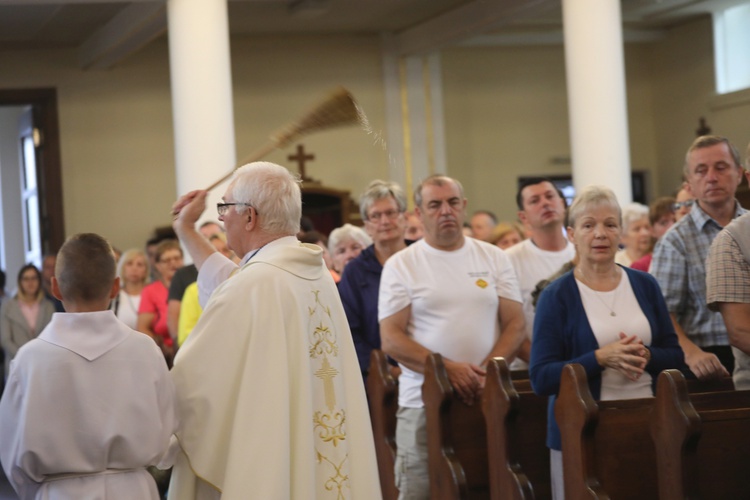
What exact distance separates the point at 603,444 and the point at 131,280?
17.7 ft

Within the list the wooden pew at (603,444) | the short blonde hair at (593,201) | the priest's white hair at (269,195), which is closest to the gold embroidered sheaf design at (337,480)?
the priest's white hair at (269,195)

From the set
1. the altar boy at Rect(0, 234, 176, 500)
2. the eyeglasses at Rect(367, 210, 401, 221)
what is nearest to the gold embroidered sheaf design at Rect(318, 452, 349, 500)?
the altar boy at Rect(0, 234, 176, 500)

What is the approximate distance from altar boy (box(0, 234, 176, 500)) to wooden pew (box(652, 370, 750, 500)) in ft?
5.13

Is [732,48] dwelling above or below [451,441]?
above

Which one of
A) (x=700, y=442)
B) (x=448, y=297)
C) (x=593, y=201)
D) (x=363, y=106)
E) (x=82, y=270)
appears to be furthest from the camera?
(x=363, y=106)

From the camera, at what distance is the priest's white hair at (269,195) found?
Answer: 3.22 metres

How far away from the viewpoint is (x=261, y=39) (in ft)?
43.8

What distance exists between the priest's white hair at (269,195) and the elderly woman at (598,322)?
4.05 ft

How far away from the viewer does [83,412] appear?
3023 mm

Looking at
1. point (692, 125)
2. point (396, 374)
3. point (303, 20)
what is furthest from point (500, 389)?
point (692, 125)

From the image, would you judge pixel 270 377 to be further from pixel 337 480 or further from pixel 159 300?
pixel 159 300

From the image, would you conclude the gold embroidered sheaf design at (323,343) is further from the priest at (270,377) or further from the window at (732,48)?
the window at (732,48)

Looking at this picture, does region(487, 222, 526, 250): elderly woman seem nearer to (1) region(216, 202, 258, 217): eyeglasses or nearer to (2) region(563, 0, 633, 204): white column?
(2) region(563, 0, 633, 204): white column

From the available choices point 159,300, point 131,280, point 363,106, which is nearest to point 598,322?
point 159,300
